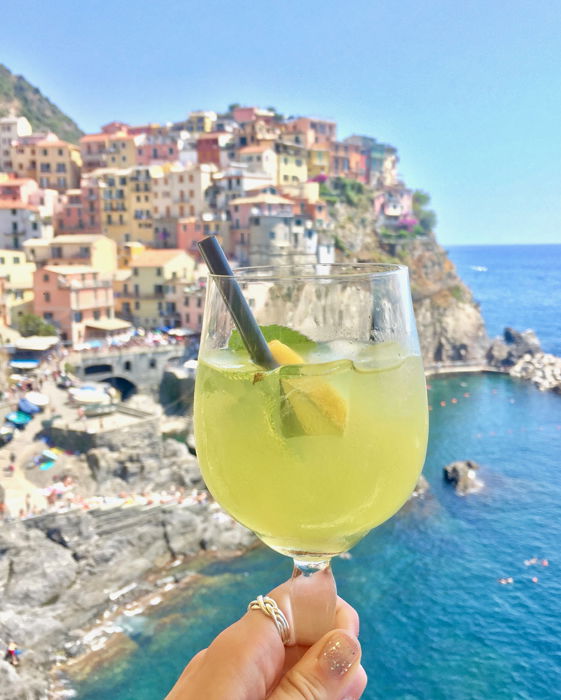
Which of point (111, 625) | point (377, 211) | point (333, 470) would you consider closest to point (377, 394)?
point (333, 470)

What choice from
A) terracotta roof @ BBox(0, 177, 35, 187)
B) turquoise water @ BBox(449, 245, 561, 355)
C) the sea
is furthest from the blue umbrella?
turquoise water @ BBox(449, 245, 561, 355)

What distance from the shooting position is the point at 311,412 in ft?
4.75

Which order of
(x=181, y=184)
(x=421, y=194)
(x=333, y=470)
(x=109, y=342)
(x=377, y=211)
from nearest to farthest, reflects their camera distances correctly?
1. (x=333, y=470)
2. (x=109, y=342)
3. (x=181, y=184)
4. (x=377, y=211)
5. (x=421, y=194)

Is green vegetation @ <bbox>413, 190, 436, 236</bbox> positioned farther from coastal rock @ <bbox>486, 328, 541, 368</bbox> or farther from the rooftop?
the rooftop

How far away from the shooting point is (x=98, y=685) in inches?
490

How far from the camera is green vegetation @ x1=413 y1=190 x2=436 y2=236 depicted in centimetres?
4931

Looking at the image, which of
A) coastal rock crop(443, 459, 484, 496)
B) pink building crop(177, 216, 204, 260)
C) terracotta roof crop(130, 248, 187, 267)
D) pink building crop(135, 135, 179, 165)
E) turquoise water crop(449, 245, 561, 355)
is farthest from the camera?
pink building crop(135, 135, 179, 165)

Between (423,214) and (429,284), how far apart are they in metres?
11.4

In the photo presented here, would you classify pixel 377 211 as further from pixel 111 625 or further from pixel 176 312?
pixel 111 625

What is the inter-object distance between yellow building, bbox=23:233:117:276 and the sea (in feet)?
68.1

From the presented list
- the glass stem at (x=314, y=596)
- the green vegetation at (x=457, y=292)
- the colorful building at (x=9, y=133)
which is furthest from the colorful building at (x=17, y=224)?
the glass stem at (x=314, y=596)

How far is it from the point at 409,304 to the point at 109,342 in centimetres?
2883

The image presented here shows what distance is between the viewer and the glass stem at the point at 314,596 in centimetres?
161

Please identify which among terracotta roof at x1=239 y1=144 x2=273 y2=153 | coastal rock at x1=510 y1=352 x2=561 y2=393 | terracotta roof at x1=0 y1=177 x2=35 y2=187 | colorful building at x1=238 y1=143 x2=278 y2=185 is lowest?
coastal rock at x1=510 y1=352 x2=561 y2=393
